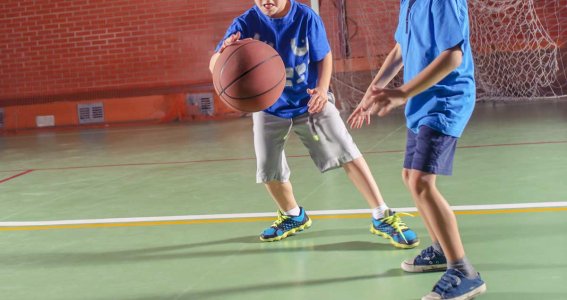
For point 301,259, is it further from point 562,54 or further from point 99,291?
point 562,54

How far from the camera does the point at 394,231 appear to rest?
4.35 meters

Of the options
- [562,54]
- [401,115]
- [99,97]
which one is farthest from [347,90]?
[99,97]

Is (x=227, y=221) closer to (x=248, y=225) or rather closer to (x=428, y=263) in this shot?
(x=248, y=225)

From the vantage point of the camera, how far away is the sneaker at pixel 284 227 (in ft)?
15.3

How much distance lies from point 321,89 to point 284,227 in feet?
2.96

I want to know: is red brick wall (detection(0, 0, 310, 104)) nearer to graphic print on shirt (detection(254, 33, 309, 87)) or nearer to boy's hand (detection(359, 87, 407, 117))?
graphic print on shirt (detection(254, 33, 309, 87))

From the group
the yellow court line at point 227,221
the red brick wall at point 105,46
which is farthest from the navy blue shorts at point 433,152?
the red brick wall at point 105,46

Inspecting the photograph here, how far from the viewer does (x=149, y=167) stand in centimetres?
814

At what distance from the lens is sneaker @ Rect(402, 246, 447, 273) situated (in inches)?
150

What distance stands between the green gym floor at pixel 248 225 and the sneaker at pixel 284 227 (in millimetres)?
60

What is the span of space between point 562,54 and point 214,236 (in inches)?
367

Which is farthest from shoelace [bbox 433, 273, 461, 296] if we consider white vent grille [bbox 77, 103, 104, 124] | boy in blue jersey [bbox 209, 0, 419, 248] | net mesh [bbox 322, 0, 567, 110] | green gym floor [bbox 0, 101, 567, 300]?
white vent grille [bbox 77, 103, 104, 124]

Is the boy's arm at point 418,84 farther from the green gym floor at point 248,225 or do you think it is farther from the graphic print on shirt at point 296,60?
the graphic print on shirt at point 296,60

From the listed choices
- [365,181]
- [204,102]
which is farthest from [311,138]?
[204,102]
